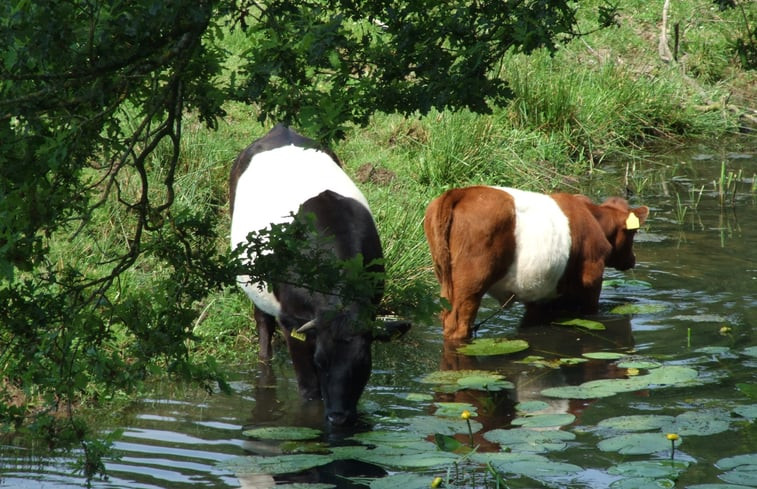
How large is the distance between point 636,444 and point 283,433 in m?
1.74

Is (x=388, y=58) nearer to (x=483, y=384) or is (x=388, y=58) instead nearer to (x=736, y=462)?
(x=736, y=462)

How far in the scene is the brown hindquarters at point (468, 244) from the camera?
702cm

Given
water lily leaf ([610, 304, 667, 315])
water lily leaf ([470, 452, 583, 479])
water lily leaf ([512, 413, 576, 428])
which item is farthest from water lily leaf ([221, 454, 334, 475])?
water lily leaf ([610, 304, 667, 315])

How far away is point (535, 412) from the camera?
583 centimetres

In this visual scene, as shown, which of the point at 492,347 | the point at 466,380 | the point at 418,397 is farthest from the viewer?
the point at 492,347

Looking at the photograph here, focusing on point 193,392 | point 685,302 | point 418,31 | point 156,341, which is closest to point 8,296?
point 156,341

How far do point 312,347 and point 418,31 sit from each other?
7.69 feet

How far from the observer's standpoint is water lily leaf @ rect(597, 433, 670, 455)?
4.94m

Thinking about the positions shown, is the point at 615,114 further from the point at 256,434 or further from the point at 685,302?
the point at 256,434

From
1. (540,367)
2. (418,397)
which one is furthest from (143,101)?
(540,367)

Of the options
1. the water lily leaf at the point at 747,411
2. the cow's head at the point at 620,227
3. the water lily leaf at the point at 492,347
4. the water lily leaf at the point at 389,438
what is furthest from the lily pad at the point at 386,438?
the cow's head at the point at 620,227

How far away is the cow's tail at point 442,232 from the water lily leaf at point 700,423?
2051mm

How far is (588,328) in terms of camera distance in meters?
7.58

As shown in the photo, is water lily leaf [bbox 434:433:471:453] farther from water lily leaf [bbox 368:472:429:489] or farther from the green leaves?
the green leaves
